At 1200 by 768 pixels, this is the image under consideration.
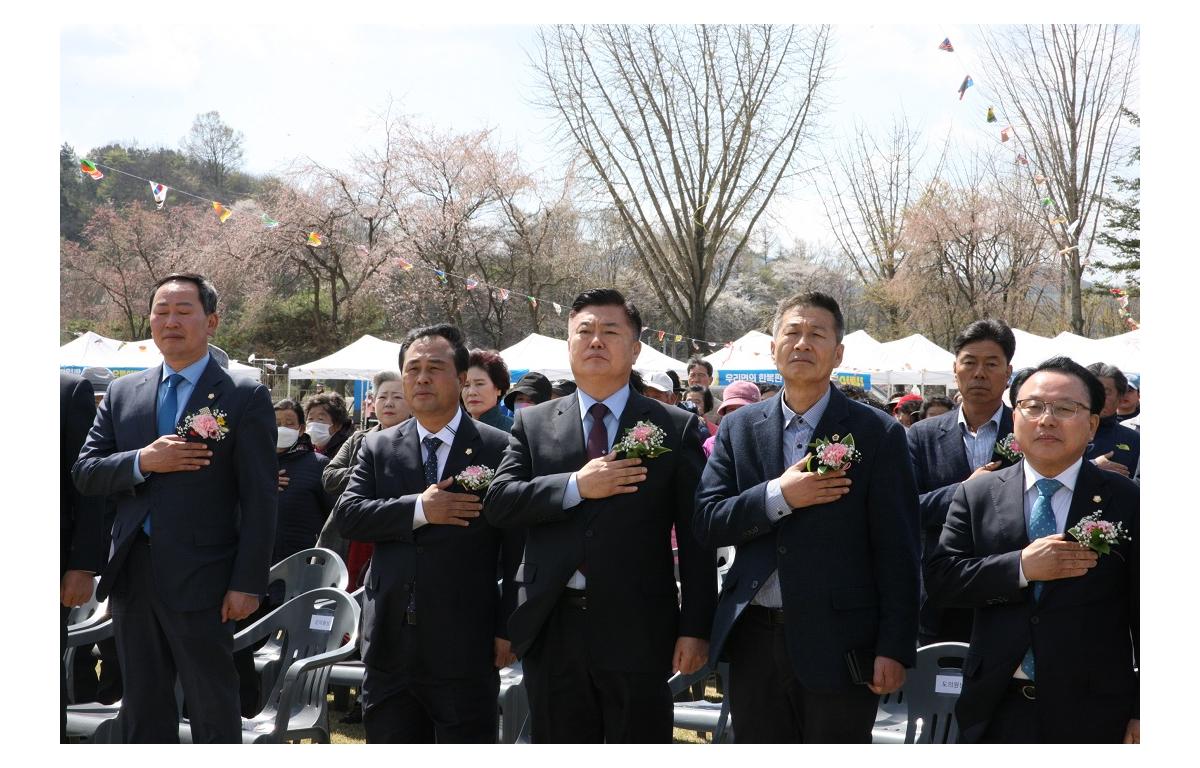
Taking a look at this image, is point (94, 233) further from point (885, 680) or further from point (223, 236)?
point (885, 680)

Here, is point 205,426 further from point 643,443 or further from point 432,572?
point 643,443

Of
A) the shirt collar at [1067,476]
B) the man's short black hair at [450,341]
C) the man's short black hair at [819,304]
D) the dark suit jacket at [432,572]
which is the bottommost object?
the dark suit jacket at [432,572]

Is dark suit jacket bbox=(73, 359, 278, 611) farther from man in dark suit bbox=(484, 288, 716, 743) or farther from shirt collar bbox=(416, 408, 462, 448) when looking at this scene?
man in dark suit bbox=(484, 288, 716, 743)

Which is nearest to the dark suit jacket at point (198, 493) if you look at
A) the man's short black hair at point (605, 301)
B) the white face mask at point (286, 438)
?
the man's short black hair at point (605, 301)

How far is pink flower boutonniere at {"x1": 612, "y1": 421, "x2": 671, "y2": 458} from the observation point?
3018mm

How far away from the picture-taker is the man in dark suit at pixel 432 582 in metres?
3.41

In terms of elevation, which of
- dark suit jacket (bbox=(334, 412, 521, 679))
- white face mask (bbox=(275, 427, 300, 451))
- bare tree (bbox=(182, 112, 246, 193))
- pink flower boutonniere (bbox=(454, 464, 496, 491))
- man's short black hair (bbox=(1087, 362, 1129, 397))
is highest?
bare tree (bbox=(182, 112, 246, 193))

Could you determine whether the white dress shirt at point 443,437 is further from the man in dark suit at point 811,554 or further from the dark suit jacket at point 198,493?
the man in dark suit at point 811,554

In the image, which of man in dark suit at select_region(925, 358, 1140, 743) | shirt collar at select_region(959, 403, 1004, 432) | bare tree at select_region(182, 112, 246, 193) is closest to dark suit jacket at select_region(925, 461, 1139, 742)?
man in dark suit at select_region(925, 358, 1140, 743)

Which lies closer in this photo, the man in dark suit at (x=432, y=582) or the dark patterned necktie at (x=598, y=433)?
the dark patterned necktie at (x=598, y=433)

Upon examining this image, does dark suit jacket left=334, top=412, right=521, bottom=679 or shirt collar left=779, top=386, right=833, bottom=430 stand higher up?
shirt collar left=779, top=386, right=833, bottom=430

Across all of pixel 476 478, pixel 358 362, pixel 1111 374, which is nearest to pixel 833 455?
pixel 476 478

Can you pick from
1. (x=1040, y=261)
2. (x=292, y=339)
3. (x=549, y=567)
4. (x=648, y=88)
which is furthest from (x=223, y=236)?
(x=549, y=567)

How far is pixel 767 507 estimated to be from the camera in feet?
9.41
